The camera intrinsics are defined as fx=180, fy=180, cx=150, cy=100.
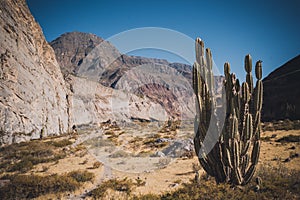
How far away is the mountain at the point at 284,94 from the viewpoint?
80.1 feet

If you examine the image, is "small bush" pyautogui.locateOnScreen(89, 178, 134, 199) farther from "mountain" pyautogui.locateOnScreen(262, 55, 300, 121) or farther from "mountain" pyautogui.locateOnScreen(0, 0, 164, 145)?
"mountain" pyautogui.locateOnScreen(262, 55, 300, 121)

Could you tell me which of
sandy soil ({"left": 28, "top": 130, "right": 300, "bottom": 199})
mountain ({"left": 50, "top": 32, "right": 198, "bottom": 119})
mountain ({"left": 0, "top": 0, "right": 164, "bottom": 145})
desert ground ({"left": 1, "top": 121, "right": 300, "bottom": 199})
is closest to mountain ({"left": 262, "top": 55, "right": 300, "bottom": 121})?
mountain ({"left": 50, "top": 32, "right": 198, "bottom": 119})

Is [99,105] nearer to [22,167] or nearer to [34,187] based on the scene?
[22,167]

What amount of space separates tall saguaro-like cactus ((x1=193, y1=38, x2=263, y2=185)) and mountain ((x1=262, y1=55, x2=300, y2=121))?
76.0 ft

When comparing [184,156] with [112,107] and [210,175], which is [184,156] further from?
[112,107]

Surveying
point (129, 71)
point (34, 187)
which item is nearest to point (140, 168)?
point (34, 187)

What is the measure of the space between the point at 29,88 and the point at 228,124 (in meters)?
18.4

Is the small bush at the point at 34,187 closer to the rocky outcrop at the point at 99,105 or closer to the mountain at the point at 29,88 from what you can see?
the mountain at the point at 29,88

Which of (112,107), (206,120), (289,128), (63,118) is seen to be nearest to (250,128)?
(206,120)

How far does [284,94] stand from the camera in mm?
27500

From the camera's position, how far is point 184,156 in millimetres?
10016

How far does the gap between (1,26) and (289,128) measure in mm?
26689

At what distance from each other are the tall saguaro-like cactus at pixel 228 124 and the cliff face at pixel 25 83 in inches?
554

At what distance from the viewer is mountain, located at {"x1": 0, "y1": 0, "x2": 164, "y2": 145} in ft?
47.1
